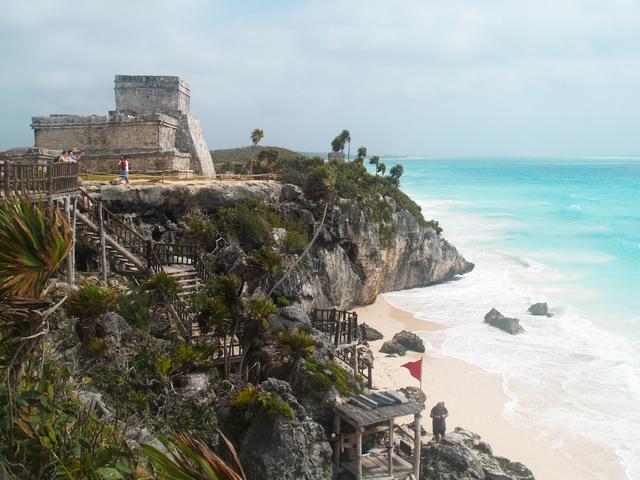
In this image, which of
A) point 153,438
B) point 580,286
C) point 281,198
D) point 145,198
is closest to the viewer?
point 153,438

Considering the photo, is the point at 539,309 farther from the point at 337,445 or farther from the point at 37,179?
the point at 37,179

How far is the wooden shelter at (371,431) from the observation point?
37.7 feet

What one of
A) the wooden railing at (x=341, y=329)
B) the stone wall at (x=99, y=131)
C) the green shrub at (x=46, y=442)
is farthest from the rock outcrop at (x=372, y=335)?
the green shrub at (x=46, y=442)

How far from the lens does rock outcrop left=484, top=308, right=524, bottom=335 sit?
81.6 feet

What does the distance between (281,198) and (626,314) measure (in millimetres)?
18985

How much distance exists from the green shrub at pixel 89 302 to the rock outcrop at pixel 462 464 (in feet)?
25.8

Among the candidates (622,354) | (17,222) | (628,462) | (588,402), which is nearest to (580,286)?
(622,354)

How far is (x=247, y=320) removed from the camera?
12.9 m

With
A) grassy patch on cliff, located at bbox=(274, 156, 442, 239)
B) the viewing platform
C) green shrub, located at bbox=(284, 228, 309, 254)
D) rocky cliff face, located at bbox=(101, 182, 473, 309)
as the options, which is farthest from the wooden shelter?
grassy patch on cliff, located at bbox=(274, 156, 442, 239)

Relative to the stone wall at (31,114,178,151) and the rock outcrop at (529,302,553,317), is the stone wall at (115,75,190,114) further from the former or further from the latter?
the rock outcrop at (529,302,553,317)

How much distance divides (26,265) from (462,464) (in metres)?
10.9

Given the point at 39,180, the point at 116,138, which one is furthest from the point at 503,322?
the point at 39,180

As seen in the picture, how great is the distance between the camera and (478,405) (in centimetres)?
1775

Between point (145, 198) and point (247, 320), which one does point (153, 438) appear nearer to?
point (247, 320)
